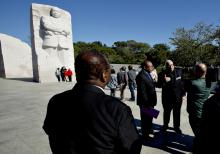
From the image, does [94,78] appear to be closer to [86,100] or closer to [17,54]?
[86,100]

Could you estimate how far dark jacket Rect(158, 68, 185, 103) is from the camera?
4887mm

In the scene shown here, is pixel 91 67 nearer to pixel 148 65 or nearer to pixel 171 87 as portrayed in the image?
pixel 148 65

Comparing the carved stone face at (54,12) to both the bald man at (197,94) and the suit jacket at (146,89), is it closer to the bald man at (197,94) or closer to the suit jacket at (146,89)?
the suit jacket at (146,89)

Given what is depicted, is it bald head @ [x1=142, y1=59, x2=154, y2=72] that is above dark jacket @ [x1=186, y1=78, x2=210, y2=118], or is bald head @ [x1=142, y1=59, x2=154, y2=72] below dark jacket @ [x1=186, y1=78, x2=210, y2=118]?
above

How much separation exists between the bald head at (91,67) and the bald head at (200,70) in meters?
2.81

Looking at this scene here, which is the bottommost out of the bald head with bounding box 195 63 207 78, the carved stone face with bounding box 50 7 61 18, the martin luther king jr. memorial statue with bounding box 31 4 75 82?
the bald head with bounding box 195 63 207 78

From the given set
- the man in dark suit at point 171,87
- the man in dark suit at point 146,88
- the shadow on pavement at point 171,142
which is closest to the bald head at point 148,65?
the man in dark suit at point 146,88

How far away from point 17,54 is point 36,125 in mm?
21823

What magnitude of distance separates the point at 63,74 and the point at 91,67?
1777cm

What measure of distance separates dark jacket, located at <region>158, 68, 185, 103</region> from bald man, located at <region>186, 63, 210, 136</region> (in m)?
0.75

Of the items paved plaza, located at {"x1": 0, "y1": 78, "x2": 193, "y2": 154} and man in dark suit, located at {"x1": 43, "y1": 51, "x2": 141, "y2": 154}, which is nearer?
man in dark suit, located at {"x1": 43, "y1": 51, "x2": 141, "y2": 154}

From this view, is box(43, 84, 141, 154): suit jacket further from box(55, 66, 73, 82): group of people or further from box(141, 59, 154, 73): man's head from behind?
box(55, 66, 73, 82): group of people

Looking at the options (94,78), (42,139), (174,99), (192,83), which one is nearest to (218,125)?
(94,78)

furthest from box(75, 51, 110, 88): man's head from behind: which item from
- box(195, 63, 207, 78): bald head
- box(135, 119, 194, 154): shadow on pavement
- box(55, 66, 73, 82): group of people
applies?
box(55, 66, 73, 82): group of people
